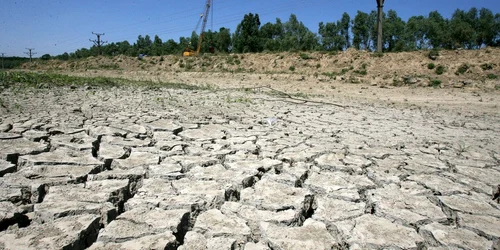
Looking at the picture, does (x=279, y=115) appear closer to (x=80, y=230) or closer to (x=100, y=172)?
(x=100, y=172)

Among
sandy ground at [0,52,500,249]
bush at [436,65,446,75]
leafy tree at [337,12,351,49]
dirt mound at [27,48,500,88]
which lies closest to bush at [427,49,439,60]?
dirt mound at [27,48,500,88]

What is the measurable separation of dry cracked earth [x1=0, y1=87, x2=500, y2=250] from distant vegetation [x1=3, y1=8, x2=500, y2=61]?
3519cm

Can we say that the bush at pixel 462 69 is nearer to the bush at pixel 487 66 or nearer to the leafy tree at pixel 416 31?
the bush at pixel 487 66

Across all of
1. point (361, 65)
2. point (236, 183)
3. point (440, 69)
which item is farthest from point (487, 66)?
point (236, 183)

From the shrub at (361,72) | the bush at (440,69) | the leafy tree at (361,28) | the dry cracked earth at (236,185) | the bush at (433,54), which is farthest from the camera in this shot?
the leafy tree at (361,28)

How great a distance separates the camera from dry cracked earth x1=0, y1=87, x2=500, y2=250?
1.46 m

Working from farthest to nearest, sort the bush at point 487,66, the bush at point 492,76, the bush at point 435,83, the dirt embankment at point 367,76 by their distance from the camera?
the bush at point 487,66 → the bush at point 492,76 → the bush at point 435,83 → the dirt embankment at point 367,76

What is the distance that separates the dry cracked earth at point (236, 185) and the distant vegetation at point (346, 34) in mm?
35186

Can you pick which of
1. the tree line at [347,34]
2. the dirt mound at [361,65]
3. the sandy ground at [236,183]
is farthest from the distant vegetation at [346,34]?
the sandy ground at [236,183]

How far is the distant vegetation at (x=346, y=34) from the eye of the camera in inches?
1581

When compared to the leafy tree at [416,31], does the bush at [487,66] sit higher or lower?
lower

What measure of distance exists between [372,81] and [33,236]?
1131 centimetres

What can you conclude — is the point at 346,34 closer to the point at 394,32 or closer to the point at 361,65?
the point at 394,32

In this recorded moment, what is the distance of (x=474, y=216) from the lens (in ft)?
5.68
